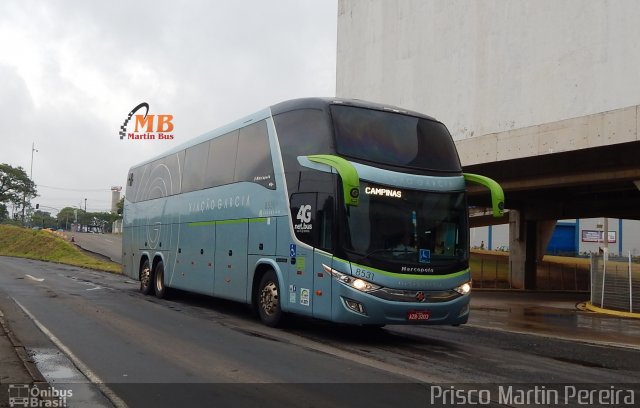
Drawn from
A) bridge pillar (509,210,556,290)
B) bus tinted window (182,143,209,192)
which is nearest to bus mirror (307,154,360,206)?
bus tinted window (182,143,209,192)

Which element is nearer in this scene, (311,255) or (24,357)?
(24,357)

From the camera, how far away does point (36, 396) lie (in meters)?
5.97

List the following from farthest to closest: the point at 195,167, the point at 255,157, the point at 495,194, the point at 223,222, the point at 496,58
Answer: the point at 496,58 → the point at 195,167 → the point at 223,222 → the point at 255,157 → the point at 495,194

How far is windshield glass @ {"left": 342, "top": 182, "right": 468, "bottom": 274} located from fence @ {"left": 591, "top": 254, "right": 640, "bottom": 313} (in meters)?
13.9

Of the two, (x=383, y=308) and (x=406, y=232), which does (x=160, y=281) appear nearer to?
(x=383, y=308)

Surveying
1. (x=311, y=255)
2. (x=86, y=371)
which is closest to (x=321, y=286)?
(x=311, y=255)

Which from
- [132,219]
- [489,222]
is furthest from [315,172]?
[489,222]

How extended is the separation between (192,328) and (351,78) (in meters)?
26.2

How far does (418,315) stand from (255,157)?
16.2 ft

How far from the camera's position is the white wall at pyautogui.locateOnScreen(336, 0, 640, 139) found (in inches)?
771

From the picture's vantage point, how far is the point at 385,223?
32.7ft

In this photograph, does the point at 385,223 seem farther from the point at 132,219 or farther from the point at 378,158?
the point at 132,219

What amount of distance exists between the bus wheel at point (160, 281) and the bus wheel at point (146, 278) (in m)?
0.32

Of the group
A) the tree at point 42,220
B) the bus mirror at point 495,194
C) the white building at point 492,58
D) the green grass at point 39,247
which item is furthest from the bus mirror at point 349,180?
the tree at point 42,220
